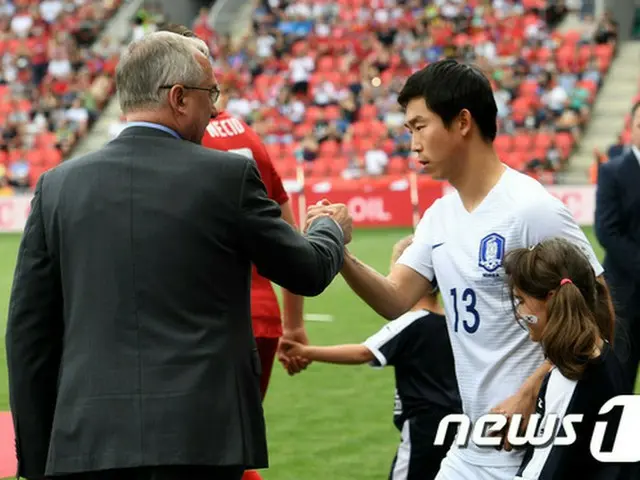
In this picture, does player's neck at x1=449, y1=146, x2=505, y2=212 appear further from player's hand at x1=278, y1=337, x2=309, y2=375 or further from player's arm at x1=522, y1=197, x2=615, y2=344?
player's hand at x1=278, y1=337, x2=309, y2=375

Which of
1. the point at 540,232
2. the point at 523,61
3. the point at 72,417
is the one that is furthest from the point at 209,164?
the point at 523,61

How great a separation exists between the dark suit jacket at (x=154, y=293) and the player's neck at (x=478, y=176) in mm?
925

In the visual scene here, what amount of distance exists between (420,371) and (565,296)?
5.53ft

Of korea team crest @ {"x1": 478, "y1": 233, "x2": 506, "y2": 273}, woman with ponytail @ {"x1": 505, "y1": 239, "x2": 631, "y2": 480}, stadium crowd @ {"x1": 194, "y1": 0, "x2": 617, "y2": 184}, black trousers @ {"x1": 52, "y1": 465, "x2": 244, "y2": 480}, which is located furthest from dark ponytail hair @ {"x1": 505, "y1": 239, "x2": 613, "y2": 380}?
stadium crowd @ {"x1": 194, "y1": 0, "x2": 617, "y2": 184}

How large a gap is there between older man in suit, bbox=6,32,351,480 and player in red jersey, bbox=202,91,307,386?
157cm

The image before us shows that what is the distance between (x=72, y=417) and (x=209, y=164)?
743 mm

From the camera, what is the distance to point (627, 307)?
6.89 meters

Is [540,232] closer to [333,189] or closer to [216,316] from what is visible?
[216,316]

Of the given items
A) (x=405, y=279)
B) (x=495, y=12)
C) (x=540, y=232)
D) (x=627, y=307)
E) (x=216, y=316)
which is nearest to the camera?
(x=216, y=316)

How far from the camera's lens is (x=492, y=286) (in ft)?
13.0

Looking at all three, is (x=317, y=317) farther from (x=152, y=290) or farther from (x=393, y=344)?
(x=152, y=290)

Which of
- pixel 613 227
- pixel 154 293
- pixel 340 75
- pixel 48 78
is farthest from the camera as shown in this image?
pixel 48 78

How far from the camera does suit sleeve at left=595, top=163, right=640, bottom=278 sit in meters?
6.85

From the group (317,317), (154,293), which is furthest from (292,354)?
(317,317)
